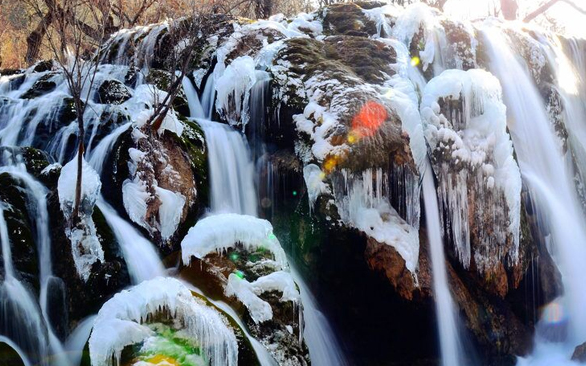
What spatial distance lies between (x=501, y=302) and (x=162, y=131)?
14.9 ft

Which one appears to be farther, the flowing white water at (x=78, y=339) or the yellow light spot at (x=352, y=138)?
the yellow light spot at (x=352, y=138)

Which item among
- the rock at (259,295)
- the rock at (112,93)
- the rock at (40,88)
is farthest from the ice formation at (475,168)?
the rock at (40,88)

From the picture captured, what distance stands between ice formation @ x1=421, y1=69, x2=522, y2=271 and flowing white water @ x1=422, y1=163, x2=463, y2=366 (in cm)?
14

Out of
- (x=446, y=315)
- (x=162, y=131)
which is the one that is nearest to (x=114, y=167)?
(x=162, y=131)

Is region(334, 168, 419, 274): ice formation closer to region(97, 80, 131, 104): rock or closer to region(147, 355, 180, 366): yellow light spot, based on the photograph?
region(147, 355, 180, 366): yellow light spot

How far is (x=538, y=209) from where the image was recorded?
7.39 m

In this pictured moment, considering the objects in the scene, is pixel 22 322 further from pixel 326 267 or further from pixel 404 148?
pixel 404 148

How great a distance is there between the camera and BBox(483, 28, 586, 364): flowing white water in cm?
727

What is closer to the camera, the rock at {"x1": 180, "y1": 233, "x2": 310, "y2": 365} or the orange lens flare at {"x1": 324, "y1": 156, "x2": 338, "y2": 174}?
the rock at {"x1": 180, "y1": 233, "x2": 310, "y2": 365}

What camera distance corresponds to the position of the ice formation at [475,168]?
6148 mm

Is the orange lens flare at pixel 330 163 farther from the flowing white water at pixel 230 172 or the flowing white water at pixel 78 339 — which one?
the flowing white water at pixel 78 339

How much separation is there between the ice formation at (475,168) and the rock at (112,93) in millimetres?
4215

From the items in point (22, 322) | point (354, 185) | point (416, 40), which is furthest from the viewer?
point (416, 40)

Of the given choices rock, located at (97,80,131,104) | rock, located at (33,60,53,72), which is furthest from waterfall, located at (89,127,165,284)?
rock, located at (33,60,53,72)
